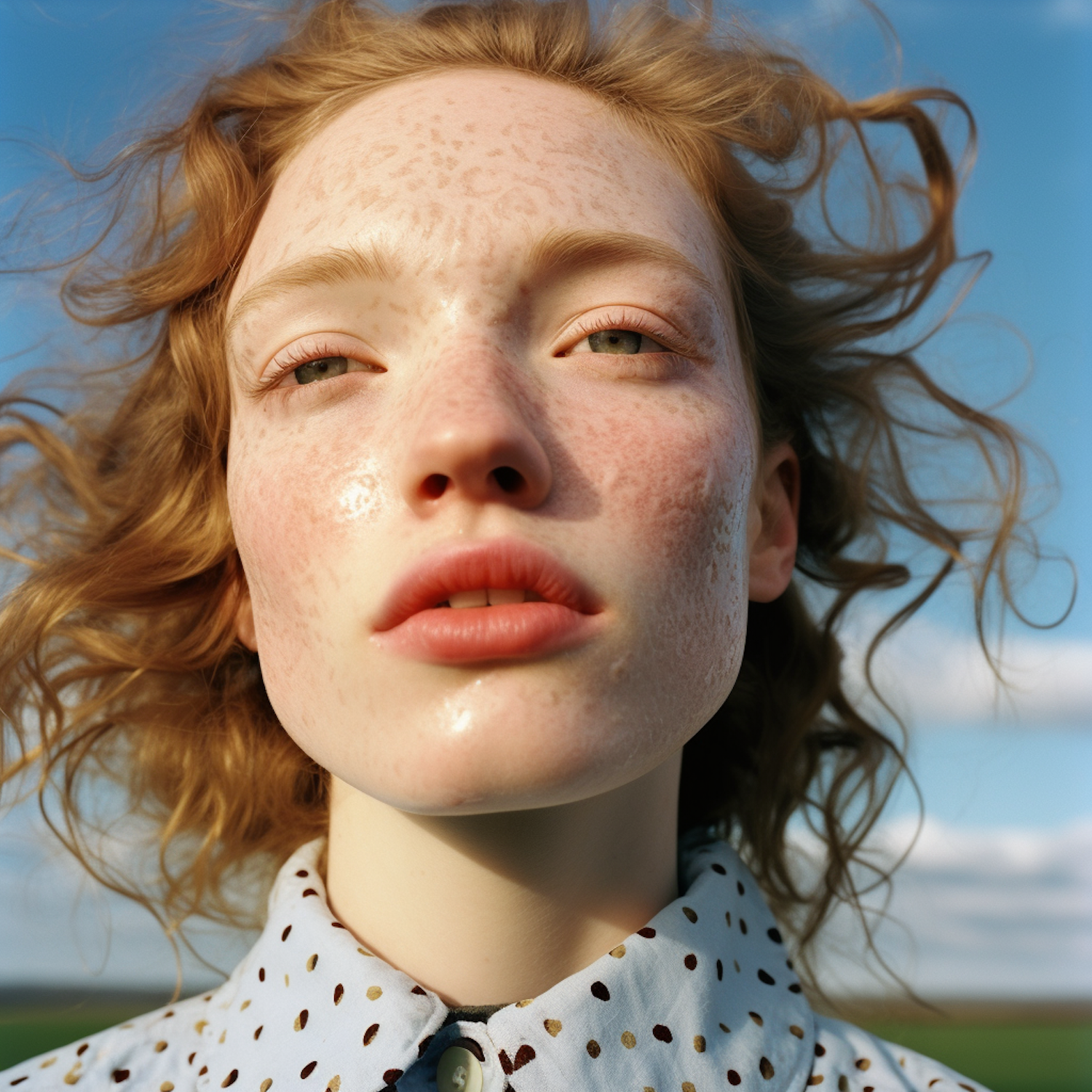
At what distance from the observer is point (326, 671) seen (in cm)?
164

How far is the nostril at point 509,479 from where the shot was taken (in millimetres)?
1544

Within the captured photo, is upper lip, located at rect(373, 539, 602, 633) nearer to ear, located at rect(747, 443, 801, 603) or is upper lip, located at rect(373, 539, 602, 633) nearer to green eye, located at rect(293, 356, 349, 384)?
green eye, located at rect(293, 356, 349, 384)

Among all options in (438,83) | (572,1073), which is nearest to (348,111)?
(438,83)

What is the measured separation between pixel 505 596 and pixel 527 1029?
597 millimetres

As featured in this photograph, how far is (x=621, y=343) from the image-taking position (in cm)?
176

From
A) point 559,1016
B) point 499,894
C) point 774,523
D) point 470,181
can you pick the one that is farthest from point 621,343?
point 559,1016

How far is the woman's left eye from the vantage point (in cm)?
173

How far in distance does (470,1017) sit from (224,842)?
98cm

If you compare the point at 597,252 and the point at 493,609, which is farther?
the point at 597,252

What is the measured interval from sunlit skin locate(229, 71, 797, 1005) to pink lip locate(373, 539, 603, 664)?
1 centimetres

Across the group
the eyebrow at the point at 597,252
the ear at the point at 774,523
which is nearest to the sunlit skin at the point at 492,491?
the eyebrow at the point at 597,252

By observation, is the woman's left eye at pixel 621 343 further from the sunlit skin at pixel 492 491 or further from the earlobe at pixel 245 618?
the earlobe at pixel 245 618

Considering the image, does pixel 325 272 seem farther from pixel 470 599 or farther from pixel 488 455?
pixel 470 599

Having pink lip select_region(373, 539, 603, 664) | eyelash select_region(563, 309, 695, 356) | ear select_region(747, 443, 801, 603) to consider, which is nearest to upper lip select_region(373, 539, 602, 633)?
pink lip select_region(373, 539, 603, 664)
